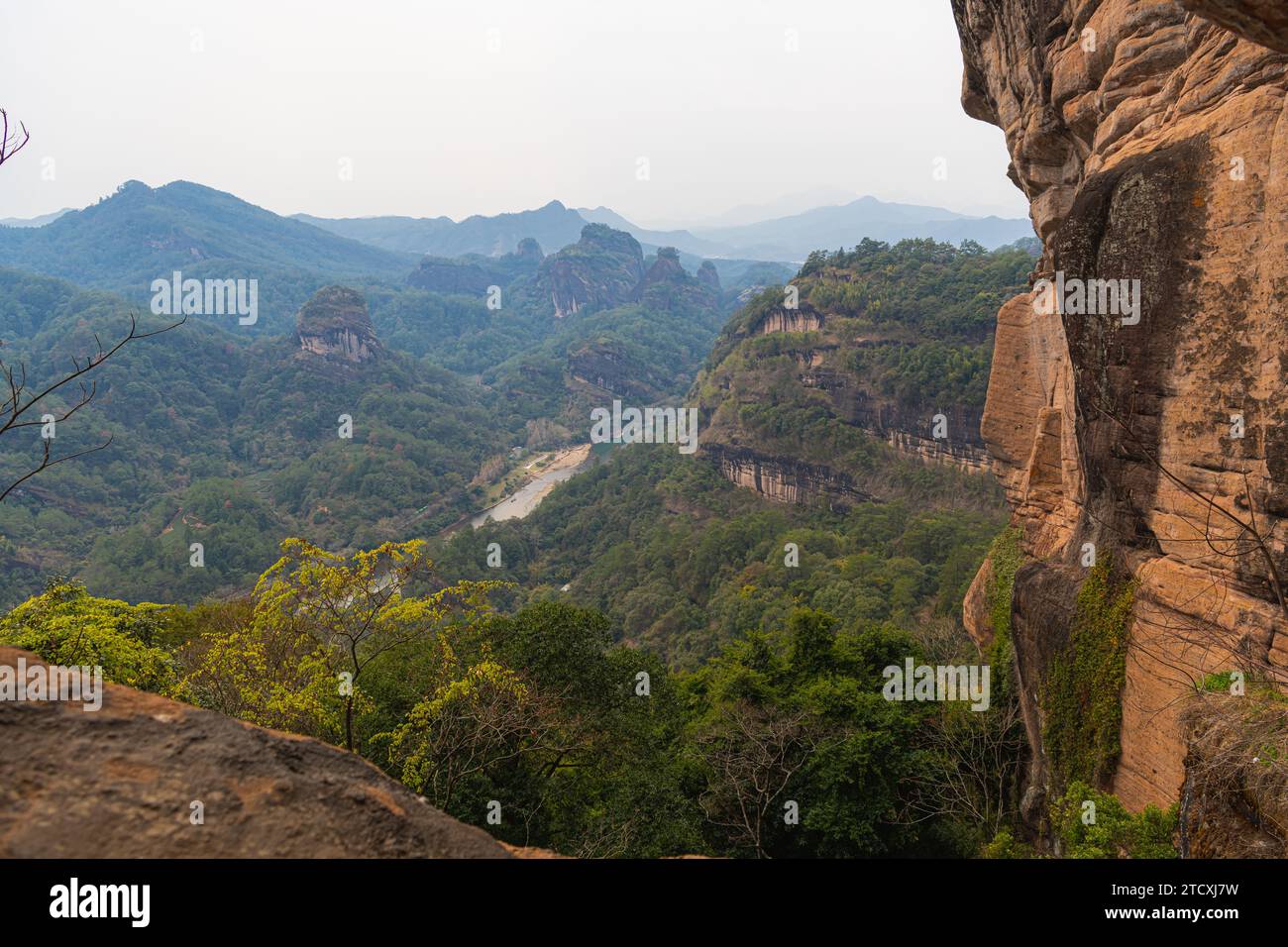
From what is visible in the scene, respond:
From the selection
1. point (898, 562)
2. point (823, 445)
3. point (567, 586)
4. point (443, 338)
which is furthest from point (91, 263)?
point (898, 562)

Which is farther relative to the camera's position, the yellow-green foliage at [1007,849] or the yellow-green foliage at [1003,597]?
the yellow-green foliage at [1003,597]

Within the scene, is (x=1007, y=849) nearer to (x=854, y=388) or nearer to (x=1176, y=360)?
(x=1176, y=360)

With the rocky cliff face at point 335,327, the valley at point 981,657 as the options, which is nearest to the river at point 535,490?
the rocky cliff face at point 335,327

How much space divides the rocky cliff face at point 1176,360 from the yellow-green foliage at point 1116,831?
0.67m

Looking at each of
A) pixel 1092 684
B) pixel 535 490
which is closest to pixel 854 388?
pixel 535 490

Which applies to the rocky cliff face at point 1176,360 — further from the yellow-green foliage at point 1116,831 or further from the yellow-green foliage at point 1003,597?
the yellow-green foliage at point 1003,597

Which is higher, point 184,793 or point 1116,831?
point 184,793

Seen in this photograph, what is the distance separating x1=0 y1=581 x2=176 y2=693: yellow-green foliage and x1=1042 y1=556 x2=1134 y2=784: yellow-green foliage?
13.3 metres

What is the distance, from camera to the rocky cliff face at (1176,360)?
703 centimetres

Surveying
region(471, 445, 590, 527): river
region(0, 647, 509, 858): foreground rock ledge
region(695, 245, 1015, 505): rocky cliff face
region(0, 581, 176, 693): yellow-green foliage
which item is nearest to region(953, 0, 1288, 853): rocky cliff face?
region(0, 647, 509, 858): foreground rock ledge

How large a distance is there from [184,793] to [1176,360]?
402 inches

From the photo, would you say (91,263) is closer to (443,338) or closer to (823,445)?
(443,338)

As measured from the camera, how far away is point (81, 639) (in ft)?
29.5
